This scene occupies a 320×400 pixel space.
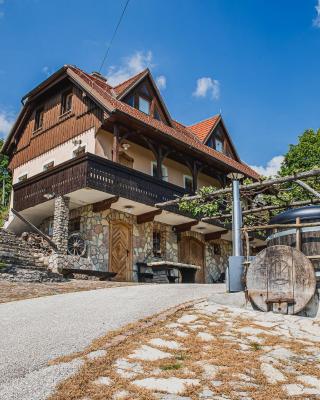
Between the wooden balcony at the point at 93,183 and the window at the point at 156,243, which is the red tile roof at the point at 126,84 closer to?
the wooden balcony at the point at 93,183

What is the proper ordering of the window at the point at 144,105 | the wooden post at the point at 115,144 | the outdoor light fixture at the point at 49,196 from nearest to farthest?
the outdoor light fixture at the point at 49,196, the wooden post at the point at 115,144, the window at the point at 144,105

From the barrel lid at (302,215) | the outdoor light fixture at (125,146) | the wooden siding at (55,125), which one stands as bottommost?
the barrel lid at (302,215)

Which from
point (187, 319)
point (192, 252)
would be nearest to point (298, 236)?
point (187, 319)

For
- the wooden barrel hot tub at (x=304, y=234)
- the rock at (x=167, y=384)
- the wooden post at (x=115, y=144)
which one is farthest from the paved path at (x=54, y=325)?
the wooden post at (x=115, y=144)

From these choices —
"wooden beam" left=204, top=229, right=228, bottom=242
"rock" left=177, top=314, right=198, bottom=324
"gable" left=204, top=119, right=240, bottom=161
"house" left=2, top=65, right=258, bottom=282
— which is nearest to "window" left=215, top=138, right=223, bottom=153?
"gable" left=204, top=119, right=240, bottom=161

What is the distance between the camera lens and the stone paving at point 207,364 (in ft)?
14.4

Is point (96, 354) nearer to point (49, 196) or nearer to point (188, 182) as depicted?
point (49, 196)

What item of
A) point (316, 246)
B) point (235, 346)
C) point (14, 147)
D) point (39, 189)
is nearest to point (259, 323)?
point (235, 346)

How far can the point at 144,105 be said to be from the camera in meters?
22.1

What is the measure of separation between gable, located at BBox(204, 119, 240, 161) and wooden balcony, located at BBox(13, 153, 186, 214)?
7.33 metres

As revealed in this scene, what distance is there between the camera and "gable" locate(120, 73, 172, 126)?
21.5 m

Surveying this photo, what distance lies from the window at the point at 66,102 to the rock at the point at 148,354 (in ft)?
55.7

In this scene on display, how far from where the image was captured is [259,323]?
24.5ft

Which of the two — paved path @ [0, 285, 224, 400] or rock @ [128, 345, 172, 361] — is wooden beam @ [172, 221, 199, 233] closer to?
paved path @ [0, 285, 224, 400]
